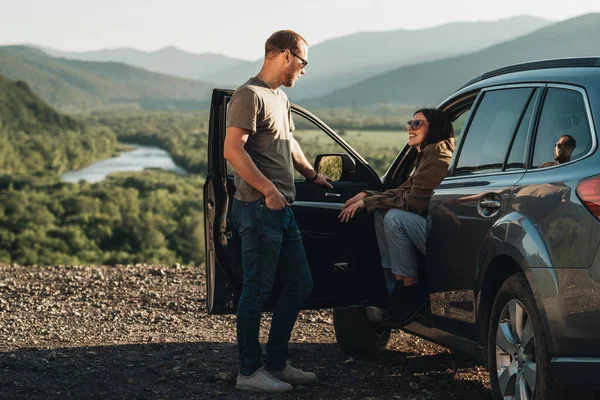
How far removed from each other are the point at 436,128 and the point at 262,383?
1781 millimetres

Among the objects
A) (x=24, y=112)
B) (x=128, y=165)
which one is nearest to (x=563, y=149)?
(x=128, y=165)

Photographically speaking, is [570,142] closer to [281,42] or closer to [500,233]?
[500,233]

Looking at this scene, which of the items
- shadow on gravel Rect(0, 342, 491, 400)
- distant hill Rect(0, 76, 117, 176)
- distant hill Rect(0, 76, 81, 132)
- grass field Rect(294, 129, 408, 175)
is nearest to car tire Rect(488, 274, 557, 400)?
shadow on gravel Rect(0, 342, 491, 400)

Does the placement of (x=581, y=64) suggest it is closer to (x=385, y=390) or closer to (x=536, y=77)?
(x=536, y=77)

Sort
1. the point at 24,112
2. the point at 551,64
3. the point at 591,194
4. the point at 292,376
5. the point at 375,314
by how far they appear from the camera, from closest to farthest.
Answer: the point at 591,194 → the point at 551,64 → the point at 292,376 → the point at 375,314 → the point at 24,112

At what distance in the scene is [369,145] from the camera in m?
119

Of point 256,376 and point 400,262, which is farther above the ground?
point 400,262

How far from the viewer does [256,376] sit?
5.11 metres

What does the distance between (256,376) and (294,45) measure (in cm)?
184

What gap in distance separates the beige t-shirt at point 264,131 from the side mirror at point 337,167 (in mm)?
682

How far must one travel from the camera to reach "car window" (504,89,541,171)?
13.1 feet

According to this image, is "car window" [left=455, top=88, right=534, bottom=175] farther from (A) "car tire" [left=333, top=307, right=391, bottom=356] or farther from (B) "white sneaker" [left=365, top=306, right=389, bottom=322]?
(A) "car tire" [left=333, top=307, right=391, bottom=356]

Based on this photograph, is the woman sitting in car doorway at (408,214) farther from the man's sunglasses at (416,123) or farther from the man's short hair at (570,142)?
the man's short hair at (570,142)

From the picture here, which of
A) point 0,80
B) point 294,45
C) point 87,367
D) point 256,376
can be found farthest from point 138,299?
point 0,80
